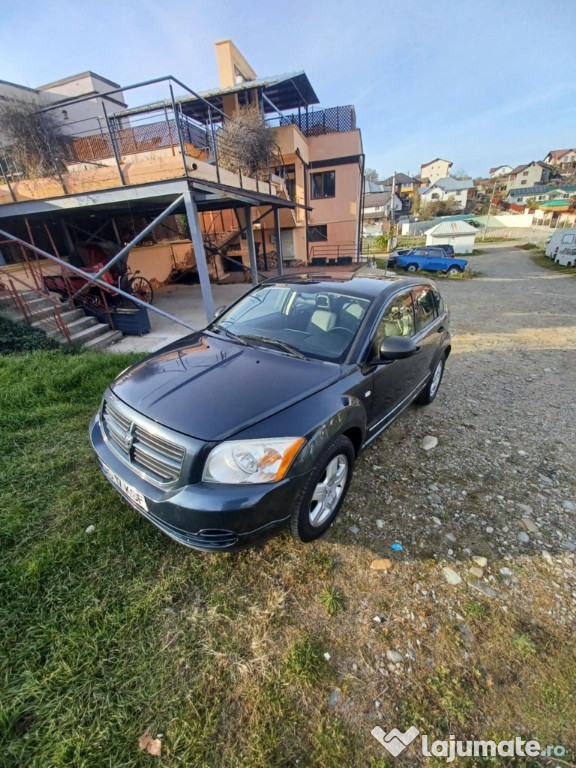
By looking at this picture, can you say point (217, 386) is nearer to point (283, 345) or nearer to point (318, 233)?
point (283, 345)

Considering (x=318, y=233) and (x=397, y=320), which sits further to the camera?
(x=318, y=233)

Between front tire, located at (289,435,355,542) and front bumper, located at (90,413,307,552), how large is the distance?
0.36 ft

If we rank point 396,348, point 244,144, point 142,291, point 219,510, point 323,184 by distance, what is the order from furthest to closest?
point 323,184, point 142,291, point 244,144, point 396,348, point 219,510

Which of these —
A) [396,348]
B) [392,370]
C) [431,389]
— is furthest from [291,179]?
[396,348]

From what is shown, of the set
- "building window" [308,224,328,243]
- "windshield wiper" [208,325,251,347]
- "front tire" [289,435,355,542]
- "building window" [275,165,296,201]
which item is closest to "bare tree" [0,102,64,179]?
"windshield wiper" [208,325,251,347]

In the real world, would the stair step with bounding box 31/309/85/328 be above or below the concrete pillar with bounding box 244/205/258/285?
below

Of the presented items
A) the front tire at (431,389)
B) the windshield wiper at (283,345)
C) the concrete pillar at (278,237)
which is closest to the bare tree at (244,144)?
the concrete pillar at (278,237)

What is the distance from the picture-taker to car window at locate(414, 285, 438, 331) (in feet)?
11.0

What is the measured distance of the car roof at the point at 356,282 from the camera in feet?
9.32

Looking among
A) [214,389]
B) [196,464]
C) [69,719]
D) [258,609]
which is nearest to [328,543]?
[258,609]

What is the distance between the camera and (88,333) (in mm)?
6070

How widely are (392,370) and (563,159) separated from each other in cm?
12060

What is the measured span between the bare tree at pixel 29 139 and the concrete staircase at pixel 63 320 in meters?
2.63

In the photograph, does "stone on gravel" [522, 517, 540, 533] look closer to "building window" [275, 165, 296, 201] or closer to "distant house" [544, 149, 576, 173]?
"building window" [275, 165, 296, 201]
